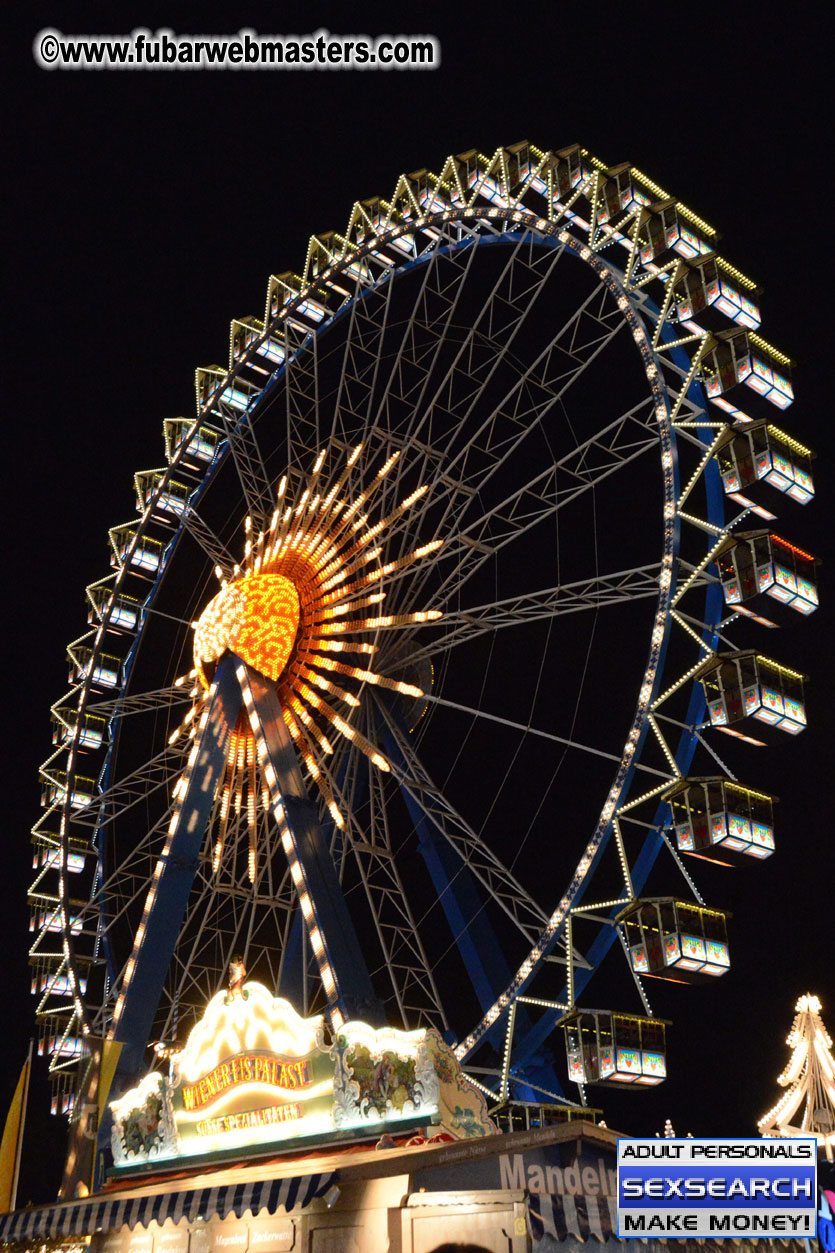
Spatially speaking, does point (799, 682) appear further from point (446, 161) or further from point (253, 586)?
point (446, 161)

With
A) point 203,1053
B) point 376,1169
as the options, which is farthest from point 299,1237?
point 203,1053

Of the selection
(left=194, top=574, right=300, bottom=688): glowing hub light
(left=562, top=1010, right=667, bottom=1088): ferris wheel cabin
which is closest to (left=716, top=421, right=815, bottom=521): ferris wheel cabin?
(left=562, top=1010, right=667, bottom=1088): ferris wheel cabin

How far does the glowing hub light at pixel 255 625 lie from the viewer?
62.0 ft

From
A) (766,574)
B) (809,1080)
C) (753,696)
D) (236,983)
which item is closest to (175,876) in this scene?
(236,983)

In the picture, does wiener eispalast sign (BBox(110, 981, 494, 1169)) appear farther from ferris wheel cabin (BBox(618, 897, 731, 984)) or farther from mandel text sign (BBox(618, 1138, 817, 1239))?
mandel text sign (BBox(618, 1138, 817, 1239))

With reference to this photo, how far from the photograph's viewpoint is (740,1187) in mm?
8469

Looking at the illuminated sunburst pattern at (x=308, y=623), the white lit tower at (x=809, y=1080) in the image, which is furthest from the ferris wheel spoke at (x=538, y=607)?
the white lit tower at (x=809, y=1080)

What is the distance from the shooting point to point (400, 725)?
19172 mm

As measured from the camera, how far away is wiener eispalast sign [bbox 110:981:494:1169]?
40.7 ft

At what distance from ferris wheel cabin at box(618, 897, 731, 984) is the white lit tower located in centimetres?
1556

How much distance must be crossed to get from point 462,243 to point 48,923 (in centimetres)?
1327

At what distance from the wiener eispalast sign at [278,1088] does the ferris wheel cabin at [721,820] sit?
151 inches

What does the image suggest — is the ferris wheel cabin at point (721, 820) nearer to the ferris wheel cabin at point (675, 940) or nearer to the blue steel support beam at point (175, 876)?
the ferris wheel cabin at point (675, 940)

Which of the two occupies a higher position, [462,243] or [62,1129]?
[462,243]
